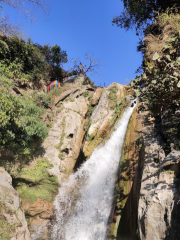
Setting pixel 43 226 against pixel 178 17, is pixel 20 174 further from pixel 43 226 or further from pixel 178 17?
pixel 178 17

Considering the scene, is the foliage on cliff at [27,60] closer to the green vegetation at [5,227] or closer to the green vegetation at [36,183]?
the green vegetation at [36,183]

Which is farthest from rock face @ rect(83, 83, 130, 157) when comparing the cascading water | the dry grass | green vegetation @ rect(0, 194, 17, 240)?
green vegetation @ rect(0, 194, 17, 240)

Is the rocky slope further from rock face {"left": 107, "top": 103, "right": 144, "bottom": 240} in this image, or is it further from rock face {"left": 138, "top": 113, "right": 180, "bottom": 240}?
rock face {"left": 138, "top": 113, "right": 180, "bottom": 240}

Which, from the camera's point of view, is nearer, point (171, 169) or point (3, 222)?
point (171, 169)

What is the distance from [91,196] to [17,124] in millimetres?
4548

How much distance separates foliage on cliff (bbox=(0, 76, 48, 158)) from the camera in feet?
23.8

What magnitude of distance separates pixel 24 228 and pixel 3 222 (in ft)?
2.58

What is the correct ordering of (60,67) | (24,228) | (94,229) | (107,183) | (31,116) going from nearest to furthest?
(24,228) → (94,229) → (107,183) → (31,116) → (60,67)

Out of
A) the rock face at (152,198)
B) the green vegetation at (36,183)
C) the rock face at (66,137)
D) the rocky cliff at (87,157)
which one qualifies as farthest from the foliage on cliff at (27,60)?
the rock face at (152,198)

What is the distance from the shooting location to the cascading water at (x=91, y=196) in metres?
6.59

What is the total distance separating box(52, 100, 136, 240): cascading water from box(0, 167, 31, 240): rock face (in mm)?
2293

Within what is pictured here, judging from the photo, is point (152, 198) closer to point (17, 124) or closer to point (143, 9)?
point (17, 124)

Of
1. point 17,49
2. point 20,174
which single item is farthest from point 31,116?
point 17,49

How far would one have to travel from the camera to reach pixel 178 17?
340 inches
